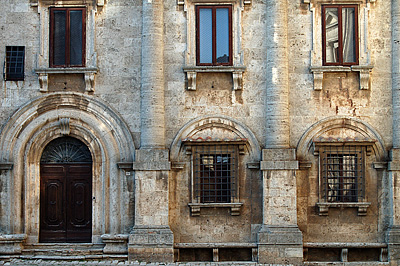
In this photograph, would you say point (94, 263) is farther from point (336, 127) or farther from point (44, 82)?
point (336, 127)

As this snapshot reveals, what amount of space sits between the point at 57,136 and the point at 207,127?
4.56 m

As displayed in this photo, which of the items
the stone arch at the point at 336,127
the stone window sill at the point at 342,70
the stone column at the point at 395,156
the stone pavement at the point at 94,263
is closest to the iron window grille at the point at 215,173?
the stone pavement at the point at 94,263

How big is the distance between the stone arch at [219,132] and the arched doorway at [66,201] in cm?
280

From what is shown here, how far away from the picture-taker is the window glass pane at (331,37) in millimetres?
16406

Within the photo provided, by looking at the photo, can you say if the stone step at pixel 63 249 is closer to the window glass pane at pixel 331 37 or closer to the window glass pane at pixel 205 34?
the window glass pane at pixel 205 34

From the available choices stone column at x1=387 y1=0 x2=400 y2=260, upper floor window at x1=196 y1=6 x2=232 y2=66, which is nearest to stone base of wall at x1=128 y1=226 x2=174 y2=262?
upper floor window at x1=196 y1=6 x2=232 y2=66

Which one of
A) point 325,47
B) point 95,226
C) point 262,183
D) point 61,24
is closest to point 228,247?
point 262,183

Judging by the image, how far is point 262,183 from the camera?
1598cm

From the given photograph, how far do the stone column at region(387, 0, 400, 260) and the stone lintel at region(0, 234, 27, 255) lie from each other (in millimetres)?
10763

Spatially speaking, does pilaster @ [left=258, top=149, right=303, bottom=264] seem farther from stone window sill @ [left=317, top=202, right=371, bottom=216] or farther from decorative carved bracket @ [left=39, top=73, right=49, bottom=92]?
decorative carved bracket @ [left=39, top=73, right=49, bottom=92]

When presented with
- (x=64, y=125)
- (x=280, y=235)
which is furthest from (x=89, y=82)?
(x=280, y=235)

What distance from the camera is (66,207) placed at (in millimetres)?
16469

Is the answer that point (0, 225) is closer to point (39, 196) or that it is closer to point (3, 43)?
point (39, 196)

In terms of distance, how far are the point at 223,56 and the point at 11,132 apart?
6769 millimetres
